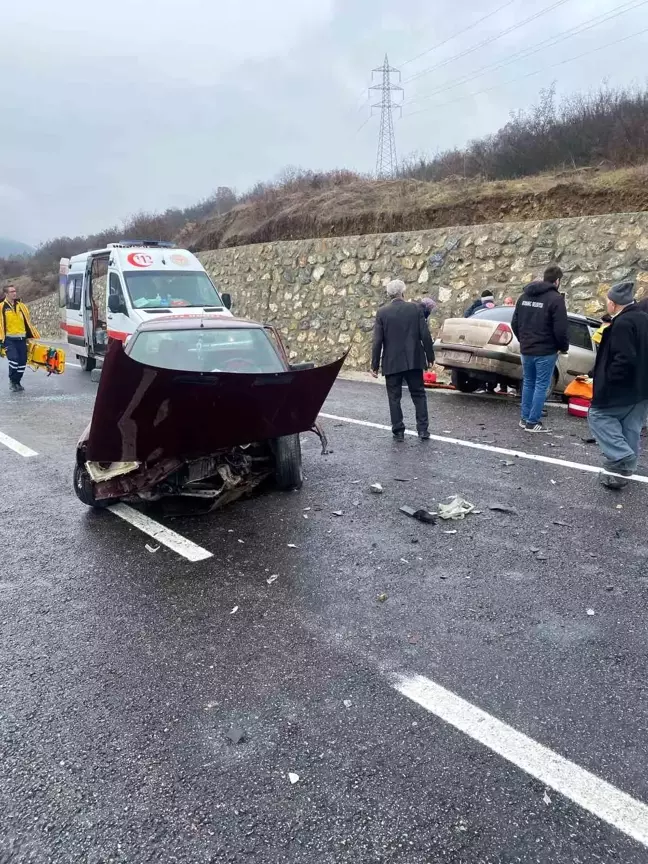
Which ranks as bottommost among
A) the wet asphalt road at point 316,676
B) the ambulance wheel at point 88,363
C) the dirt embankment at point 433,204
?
the ambulance wheel at point 88,363

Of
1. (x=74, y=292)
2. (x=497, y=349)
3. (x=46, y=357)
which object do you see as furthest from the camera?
(x=74, y=292)

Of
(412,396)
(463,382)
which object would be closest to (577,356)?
(463,382)

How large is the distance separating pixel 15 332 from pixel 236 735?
12.2 metres

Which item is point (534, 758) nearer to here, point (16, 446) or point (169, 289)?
Answer: point (16, 446)

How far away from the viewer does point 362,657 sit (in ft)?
10.7

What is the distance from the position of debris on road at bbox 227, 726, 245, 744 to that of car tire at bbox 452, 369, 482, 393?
401 inches

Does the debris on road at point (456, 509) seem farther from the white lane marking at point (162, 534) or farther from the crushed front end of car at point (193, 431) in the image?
the white lane marking at point (162, 534)

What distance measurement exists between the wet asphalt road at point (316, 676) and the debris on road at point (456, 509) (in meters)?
0.14

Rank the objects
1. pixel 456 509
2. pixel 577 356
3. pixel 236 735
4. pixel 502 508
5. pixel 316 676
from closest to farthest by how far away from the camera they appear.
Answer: pixel 236 735 → pixel 316 676 → pixel 456 509 → pixel 502 508 → pixel 577 356

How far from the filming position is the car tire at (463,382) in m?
12.3

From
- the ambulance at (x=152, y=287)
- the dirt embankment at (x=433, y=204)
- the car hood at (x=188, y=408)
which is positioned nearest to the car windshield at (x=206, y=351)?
the car hood at (x=188, y=408)

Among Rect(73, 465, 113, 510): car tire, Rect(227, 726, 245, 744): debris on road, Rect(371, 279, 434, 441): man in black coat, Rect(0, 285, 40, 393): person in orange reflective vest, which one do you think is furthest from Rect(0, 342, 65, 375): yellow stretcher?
Rect(227, 726, 245, 744): debris on road

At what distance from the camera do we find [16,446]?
811cm

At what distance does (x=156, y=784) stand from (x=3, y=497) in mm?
4377
